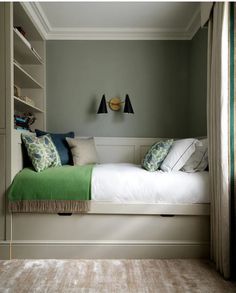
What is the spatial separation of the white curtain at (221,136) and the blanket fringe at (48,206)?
1.02 meters

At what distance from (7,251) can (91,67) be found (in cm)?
242

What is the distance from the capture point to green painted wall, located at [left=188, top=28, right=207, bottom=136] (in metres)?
2.95

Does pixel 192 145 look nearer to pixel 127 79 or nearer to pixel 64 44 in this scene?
pixel 127 79

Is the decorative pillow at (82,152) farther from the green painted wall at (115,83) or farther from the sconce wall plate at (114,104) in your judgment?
the sconce wall plate at (114,104)

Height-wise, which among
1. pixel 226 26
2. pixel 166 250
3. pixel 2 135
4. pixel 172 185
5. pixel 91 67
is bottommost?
pixel 166 250

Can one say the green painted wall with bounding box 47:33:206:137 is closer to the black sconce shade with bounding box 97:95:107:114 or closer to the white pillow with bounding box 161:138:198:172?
the black sconce shade with bounding box 97:95:107:114

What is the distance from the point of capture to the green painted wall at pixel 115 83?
11.5ft

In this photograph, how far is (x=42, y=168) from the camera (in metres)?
2.27

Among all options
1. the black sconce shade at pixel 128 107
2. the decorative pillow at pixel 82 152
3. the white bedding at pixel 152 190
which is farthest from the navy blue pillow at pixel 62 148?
the black sconce shade at pixel 128 107

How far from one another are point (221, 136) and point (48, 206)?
1.44m

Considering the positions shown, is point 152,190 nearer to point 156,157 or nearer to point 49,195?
point 156,157

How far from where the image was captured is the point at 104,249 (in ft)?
7.11

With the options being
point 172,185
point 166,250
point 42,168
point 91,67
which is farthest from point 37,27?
point 166,250

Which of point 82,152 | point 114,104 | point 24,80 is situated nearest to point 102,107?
point 114,104
